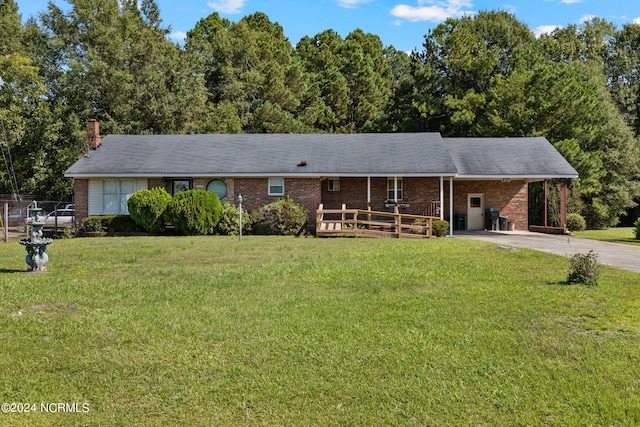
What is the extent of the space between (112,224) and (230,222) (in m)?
5.41

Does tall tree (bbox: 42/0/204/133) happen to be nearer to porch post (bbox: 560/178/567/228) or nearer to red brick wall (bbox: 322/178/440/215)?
red brick wall (bbox: 322/178/440/215)

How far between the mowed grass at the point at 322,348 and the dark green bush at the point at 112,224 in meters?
12.1

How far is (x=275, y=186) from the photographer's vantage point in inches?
910

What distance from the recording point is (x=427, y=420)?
4070mm

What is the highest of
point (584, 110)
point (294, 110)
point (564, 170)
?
point (294, 110)

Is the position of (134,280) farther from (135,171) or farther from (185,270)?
(135,171)

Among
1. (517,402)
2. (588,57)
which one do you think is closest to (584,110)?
(588,57)

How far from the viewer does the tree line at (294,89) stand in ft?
104

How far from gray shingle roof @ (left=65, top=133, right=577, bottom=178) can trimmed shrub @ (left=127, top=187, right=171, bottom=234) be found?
1898 millimetres

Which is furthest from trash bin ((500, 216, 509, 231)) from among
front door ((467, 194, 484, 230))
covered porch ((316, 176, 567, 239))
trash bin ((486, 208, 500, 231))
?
front door ((467, 194, 484, 230))

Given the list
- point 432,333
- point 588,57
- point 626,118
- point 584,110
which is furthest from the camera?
point 588,57

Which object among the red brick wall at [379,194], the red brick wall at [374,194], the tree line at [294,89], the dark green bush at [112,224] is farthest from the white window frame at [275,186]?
the tree line at [294,89]

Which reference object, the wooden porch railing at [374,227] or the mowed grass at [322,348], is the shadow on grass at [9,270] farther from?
the wooden porch railing at [374,227]

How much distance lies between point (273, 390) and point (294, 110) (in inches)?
1501
